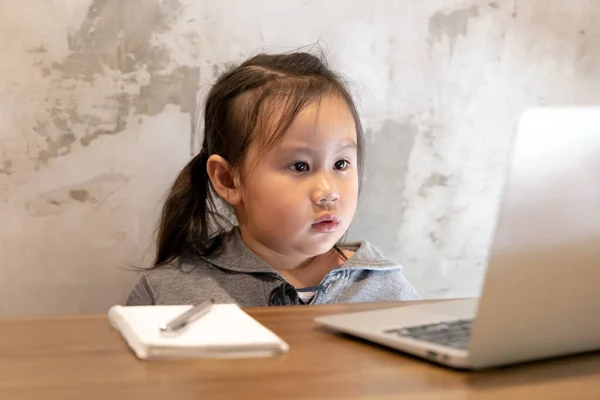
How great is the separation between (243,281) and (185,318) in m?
0.53

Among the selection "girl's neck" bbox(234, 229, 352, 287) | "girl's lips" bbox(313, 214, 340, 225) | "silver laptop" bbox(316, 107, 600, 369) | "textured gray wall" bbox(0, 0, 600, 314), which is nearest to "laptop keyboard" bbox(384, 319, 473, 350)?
"silver laptop" bbox(316, 107, 600, 369)

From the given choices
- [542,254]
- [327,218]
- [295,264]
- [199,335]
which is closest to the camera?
[542,254]

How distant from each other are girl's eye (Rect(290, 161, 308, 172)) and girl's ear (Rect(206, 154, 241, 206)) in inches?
4.7

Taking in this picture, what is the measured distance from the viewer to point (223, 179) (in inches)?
52.7

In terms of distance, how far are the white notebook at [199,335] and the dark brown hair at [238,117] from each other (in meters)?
0.53

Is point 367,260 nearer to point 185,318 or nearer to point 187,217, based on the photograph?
point 187,217

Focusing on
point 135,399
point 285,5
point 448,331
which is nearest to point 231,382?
point 135,399

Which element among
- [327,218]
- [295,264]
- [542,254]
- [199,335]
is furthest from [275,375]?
[295,264]

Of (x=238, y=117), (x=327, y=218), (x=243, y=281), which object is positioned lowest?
(x=243, y=281)

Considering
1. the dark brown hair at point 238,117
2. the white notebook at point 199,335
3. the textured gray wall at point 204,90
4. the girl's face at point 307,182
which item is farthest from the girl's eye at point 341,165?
the white notebook at point 199,335

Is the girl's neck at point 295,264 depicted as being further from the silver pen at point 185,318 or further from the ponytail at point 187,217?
the silver pen at point 185,318

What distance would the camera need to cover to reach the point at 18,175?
1280mm

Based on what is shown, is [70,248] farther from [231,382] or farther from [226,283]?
[231,382]

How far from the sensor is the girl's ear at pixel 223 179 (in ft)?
4.32
